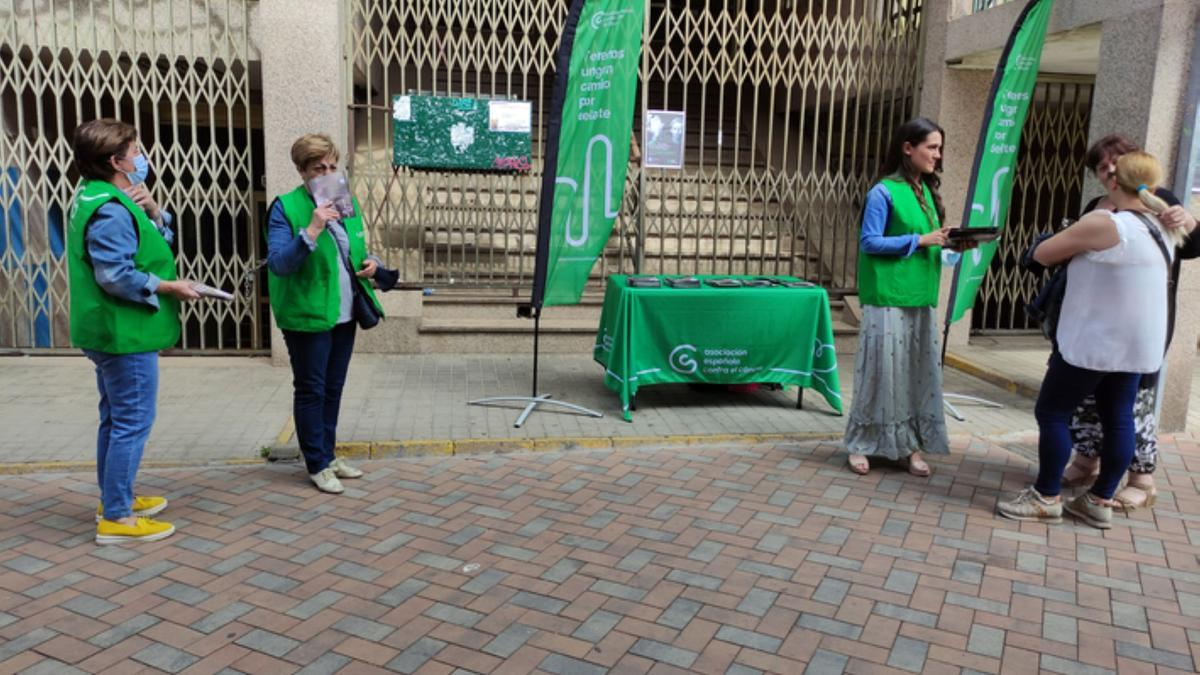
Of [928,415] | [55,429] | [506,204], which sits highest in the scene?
[506,204]

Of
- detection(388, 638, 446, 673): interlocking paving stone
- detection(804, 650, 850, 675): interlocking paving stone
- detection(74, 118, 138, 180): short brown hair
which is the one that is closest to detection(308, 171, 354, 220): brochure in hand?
detection(74, 118, 138, 180): short brown hair

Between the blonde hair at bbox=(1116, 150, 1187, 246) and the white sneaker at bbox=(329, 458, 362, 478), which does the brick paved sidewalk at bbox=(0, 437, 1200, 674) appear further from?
A: the blonde hair at bbox=(1116, 150, 1187, 246)

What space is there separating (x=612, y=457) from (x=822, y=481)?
3.92 ft

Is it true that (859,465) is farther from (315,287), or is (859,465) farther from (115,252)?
(115,252)

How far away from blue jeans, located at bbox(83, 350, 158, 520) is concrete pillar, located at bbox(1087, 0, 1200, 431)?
18.0 ft

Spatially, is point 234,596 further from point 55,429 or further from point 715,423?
point 715,423

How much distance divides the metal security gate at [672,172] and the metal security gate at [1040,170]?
1.42 metres

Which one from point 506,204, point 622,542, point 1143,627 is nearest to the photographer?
point 1143,627

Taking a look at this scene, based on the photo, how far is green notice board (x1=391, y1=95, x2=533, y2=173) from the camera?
7578 millimetres

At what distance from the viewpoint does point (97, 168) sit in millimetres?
3537

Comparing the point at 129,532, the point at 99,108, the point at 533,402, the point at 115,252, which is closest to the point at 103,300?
the point at 115,252

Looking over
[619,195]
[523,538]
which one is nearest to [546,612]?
[523,538]

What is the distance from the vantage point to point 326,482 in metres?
4.43

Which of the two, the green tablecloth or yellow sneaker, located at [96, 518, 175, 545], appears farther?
the green tablecloth
